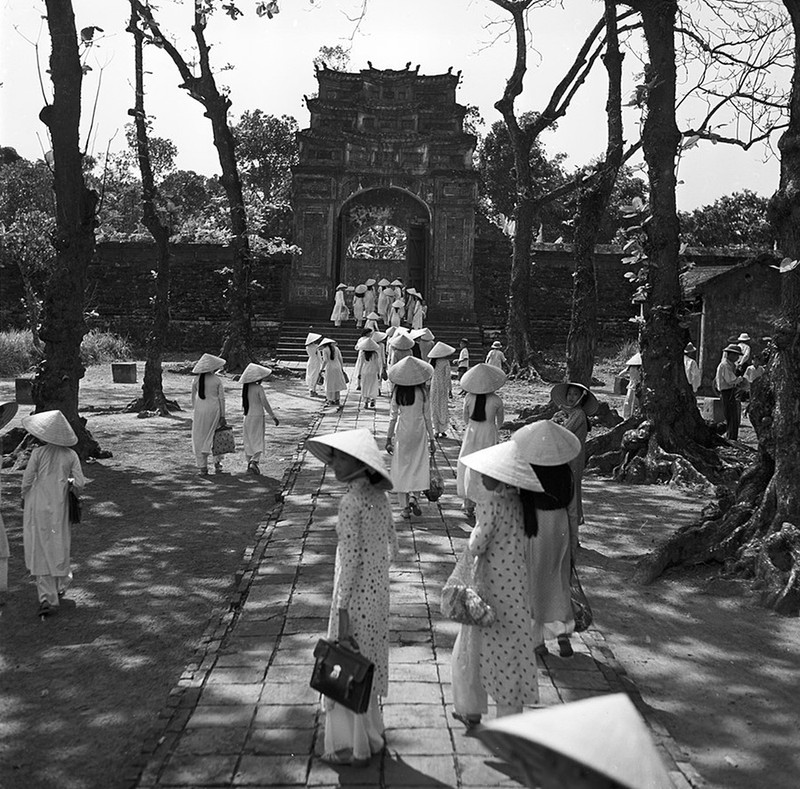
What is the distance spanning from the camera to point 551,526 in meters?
5.34

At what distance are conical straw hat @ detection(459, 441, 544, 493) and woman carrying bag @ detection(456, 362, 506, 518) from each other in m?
3.75

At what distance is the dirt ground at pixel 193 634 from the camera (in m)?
4.47

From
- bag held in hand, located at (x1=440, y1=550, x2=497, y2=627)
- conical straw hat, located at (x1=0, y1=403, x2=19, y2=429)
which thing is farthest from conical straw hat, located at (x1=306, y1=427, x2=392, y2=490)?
conical straw hat, located at (x1=0, y1=403, x2=19, y2=429)

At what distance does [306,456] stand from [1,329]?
1795cm

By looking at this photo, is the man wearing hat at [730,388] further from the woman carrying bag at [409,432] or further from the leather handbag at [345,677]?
the leather handbag at [345,677]

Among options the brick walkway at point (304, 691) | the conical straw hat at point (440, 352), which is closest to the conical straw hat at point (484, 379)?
the brick walkway at point (304, 691)

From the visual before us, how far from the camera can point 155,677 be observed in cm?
531

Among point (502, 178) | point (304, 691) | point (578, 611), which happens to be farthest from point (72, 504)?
point (502, 178)

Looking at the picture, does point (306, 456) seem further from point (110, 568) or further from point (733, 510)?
point (733, 510)

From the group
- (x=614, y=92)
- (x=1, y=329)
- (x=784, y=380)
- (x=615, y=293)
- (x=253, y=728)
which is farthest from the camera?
(x=615, y=293)

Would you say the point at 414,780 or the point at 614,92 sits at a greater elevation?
the point at 614,92

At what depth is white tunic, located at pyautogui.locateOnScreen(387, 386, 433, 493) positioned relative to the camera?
890 cm

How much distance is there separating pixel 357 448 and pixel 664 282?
8.34 metres

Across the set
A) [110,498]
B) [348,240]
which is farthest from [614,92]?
[348,240]
